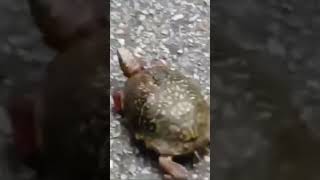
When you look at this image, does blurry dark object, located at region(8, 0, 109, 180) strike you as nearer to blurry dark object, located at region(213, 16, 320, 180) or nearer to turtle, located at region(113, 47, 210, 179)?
turtle, located at region(113, 47, 210, 179)

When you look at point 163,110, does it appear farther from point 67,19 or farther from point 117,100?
point 67,19

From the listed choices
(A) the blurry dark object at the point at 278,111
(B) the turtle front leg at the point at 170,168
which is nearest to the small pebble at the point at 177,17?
(A) the blurry dark object at the point at 278,111

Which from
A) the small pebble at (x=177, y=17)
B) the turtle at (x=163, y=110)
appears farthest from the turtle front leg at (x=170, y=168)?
the small pebble at (x=177, y=17)

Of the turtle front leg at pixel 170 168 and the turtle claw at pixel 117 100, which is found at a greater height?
the turtle claw at pixel 117 100

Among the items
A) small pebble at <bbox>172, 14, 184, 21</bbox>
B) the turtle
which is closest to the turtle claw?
the turtle

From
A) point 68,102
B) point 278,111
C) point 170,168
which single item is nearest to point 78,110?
point 68,102

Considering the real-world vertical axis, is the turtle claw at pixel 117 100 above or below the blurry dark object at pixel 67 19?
below

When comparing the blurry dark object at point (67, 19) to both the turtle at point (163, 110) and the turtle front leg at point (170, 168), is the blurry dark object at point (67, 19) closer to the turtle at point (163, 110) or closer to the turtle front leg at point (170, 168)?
the turtle at point (163, 110)

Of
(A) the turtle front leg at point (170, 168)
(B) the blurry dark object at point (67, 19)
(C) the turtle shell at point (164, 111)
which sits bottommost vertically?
(A) the turtle front leg at point (170, 168)
